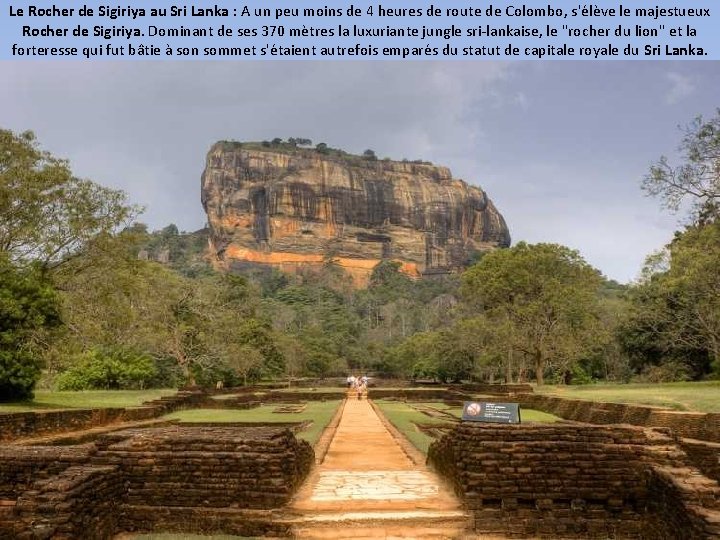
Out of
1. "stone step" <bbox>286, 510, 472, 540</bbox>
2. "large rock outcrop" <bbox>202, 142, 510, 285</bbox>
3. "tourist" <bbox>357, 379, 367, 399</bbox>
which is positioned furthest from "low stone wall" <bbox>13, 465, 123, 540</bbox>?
"large rock outcrop" <bbox>202, 142, 510, 285</bbox>

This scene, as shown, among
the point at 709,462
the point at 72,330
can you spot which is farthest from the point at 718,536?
the point at 72,330

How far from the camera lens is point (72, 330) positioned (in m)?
18.0

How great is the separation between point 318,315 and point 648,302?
65710 millimetres

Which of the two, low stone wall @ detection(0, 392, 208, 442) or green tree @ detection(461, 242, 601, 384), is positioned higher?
green tree @ detection(461, 242, 601, 384)

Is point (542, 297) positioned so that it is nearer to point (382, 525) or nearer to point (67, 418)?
point (67, 418)

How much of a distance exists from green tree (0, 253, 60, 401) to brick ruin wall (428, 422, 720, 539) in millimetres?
12289

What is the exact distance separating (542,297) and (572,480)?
24.8 m

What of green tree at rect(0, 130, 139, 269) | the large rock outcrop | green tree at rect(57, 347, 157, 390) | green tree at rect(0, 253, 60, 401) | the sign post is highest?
the large rock outcrop

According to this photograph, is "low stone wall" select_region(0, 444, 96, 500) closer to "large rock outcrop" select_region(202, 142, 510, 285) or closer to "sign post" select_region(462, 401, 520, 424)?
"sign post" select_region(462, 401, 520, 424)

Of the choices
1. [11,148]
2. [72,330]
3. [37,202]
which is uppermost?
[11,148]

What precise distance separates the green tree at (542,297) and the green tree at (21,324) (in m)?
20.5

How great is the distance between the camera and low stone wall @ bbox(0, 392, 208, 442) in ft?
35.9

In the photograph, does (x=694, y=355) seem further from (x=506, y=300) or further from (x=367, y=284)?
(x=367, y=284)

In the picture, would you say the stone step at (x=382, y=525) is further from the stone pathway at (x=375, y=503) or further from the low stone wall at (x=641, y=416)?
the low stone wall at (x=641, y=416)
